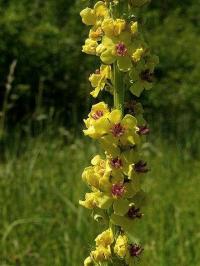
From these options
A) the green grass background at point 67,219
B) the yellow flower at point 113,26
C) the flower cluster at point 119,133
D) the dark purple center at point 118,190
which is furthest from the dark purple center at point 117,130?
the green grass background at point 67,219

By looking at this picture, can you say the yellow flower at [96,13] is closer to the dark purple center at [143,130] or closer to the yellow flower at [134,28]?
the yellow flower at [134,28]

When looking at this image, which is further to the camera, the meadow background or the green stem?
the meadow background

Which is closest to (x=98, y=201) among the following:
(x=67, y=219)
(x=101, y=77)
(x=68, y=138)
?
(x=101, y=77)

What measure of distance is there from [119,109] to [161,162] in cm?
532

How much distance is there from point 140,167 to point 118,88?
0.20m

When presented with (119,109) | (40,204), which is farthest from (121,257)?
(40,204)

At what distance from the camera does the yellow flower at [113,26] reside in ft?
5.59

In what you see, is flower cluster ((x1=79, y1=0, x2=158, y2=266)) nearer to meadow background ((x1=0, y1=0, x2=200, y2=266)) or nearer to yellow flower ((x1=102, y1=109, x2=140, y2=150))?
yellow flower ((x1=102, y1=109, x2=140, y2=150))

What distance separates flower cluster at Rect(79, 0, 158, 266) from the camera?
1703 millimetres

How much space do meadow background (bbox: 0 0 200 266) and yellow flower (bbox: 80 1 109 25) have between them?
0.11 m

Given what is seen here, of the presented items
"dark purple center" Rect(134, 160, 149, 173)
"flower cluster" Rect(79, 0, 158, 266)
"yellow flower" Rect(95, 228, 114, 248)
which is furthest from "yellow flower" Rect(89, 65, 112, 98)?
"yellow flower" Rect(95, 228, 114, 248)

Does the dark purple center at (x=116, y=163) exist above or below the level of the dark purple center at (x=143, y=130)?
below

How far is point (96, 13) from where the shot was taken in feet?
5.88

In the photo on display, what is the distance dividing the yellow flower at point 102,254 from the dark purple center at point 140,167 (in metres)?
0.21
